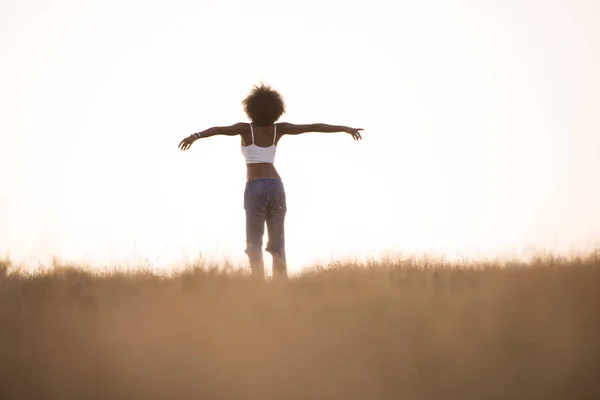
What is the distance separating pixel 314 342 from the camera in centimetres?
539

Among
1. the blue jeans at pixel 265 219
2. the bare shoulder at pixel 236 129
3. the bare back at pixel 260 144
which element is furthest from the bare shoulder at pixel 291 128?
the blue jeans at pixel 265 219

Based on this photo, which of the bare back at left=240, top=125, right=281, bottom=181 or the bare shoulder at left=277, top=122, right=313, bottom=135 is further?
the bare shoulder at left=277, top=122, right=313, bottom=135

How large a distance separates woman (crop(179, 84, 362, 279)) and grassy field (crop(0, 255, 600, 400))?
6.81 feet

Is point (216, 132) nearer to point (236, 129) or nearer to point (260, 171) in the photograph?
point (236, 129)

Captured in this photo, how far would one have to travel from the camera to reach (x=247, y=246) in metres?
9.51

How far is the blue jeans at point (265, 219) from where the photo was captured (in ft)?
30.9

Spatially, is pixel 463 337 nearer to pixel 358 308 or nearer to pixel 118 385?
pixel 358 308

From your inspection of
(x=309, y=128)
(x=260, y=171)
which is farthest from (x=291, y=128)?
Result: (x=260, y=171)

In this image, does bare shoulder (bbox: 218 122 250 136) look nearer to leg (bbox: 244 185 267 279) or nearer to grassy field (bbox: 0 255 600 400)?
leg (bbox: 244 185 267 279)

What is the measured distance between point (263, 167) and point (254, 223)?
77cm

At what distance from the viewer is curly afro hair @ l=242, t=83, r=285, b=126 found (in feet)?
31.8

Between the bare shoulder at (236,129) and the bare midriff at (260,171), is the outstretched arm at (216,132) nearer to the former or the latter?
the bare shoulder at (236,129)

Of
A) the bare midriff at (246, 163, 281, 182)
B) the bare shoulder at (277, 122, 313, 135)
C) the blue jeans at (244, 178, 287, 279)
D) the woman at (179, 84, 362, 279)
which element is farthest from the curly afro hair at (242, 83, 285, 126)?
the blue jeans at (244, 178, 287, 279)

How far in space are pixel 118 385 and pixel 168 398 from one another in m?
0.41
